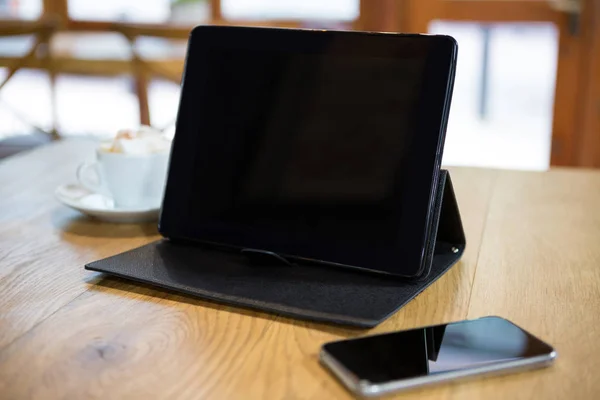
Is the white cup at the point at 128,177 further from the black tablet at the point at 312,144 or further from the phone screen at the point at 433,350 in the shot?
the phone screen at the point at 433,350

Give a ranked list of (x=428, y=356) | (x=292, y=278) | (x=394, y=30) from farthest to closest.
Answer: (x=394, y=30) < (x=292, y=278) < (x=428, y=356)

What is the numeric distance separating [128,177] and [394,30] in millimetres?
2456

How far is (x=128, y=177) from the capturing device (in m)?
0.96

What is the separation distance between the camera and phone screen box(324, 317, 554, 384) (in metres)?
0.55

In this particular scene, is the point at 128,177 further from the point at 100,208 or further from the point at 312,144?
the point at 312,144

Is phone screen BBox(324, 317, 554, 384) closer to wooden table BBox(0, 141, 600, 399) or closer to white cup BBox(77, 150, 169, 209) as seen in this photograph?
wooden table BBox(0, 141, 600, 399)

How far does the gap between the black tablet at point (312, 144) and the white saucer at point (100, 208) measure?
0.33 feet

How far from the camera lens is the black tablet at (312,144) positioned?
0.73m

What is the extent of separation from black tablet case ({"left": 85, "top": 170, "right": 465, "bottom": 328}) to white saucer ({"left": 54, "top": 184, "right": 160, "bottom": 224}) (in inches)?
4.2

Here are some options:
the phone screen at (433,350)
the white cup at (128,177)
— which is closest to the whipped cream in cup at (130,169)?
the white cup at (128,177)

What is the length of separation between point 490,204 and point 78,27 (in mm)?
3419

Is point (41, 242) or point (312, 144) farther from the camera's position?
point (41, 242)

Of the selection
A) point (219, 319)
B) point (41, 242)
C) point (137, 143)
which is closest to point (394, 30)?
point (137, 143)

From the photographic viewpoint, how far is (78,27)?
13.3 ft
